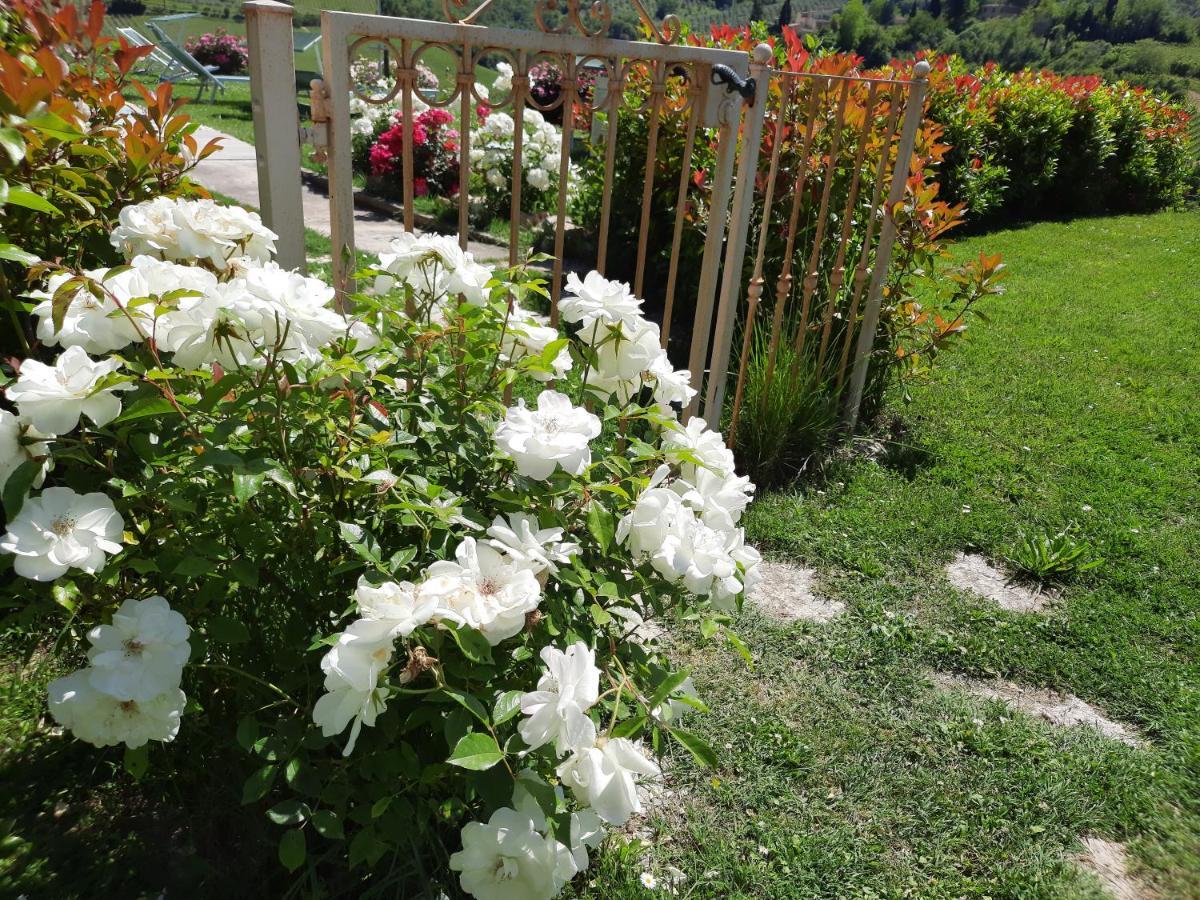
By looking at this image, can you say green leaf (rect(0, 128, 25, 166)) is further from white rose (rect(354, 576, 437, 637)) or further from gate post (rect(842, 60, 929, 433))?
gate post (rect(842, 60, 929, 433))

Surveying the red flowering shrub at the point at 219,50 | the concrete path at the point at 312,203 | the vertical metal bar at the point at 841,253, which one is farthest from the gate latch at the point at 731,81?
the red flowering shrub at the point at 219,50

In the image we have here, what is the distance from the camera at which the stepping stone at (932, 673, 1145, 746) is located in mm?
2703

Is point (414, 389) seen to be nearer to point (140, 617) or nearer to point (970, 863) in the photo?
point (140, 617)

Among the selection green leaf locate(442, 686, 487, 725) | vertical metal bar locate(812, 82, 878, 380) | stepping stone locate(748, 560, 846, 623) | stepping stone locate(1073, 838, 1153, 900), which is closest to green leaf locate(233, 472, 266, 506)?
green leaf locate(442, 686, 487, 725)

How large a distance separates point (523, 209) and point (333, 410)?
7.13m

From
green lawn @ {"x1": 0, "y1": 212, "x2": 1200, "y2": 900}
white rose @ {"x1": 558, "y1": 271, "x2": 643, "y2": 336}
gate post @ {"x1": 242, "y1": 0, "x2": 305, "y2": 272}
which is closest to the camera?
white rose @ {"x1": 558, "y1": 271, "x2": 643, "y2": 336}

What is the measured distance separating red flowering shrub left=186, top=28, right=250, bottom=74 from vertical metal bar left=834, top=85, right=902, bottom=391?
22.1 m

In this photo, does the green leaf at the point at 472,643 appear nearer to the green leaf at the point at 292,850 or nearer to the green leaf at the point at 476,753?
the green leaf at the point at 476,753

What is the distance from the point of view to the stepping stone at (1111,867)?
2.14 m

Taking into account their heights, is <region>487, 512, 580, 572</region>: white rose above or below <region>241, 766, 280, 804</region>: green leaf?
above

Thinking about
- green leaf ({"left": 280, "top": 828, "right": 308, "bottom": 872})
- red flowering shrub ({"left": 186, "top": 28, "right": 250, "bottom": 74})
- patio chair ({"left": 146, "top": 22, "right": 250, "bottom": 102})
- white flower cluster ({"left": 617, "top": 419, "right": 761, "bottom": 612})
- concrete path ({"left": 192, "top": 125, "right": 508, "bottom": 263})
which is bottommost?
red flowering shrub ({"left": 186, "top": 28, "right": 250, "bottom": 74})

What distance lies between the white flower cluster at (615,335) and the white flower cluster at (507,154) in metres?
6.48

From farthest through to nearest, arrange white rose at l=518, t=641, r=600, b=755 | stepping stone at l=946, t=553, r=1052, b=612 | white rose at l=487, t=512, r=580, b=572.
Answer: stepping stone at l=946, t=553, r=1052, b=612 → white rose at l=487, t=512, r=580, b=572 → white rose at l=518, t=641, r=600, b=755

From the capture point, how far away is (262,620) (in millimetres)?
1729
